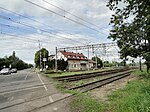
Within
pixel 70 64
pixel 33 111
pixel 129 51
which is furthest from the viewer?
pixel 70 64

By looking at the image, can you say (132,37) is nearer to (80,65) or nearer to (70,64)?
(70,64)

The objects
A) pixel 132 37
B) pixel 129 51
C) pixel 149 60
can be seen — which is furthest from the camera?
pixel 129 51

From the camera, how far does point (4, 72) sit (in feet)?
188

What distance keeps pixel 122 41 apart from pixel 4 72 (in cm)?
3726

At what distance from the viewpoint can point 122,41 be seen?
2727cm

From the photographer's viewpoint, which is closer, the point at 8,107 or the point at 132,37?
the point at 8,107

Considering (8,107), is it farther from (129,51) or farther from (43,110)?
(129,51)

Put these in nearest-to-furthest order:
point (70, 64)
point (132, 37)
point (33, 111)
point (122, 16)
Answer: point (33, 111), point (122, 16), point (132, 37), point (70, 64)

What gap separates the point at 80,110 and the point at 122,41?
689 inches

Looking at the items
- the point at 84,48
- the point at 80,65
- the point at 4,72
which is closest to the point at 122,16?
the point at 4,72

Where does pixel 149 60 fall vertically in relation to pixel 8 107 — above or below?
above

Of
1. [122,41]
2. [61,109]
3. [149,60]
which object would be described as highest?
[122,41]

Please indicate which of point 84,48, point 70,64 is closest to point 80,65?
point 70,64

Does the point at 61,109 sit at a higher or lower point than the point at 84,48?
lower
